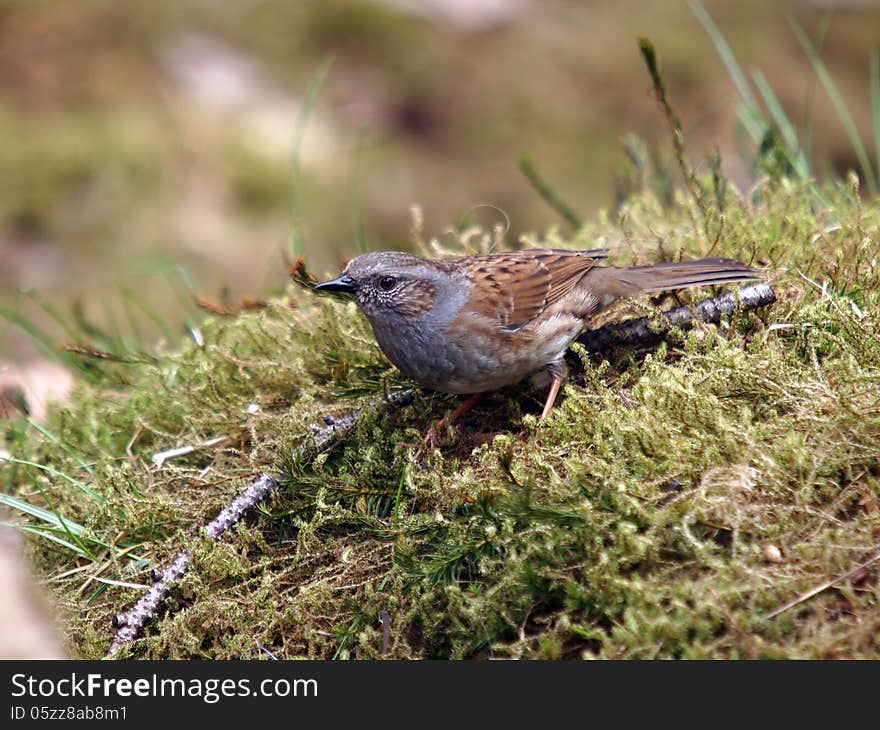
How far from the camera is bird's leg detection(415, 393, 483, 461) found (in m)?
3.25

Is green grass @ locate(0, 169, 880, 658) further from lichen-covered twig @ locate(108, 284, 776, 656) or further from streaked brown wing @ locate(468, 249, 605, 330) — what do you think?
streaked brown wing @ locate(468, 249, 605, 330)

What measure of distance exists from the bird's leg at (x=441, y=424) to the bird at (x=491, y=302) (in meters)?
0.02

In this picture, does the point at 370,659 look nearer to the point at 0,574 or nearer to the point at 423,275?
the point at 0,574

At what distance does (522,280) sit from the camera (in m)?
3.86

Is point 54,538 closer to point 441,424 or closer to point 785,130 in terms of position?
point 441,424

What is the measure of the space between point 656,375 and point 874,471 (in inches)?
30.3

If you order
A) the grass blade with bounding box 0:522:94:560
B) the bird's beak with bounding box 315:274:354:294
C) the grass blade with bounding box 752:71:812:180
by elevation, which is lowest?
the grass blade with bounding box 0:522:94:560

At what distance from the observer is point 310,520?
3.14 meters

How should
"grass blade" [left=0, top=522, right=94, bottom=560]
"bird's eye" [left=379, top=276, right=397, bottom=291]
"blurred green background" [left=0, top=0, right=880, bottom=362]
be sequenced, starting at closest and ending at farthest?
1. "grass blade" [left=0, top=522, right=94, bottom=560]
2. "bird's eye" [left=379, top=276, right=397, bottom=291]
3. "blurred green background" [left=0, top=0, right=880, bottom=362]

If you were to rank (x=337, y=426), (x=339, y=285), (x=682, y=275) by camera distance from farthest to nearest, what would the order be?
(x=339, y=285)
(x=682, y=275)
(x=337, y=426)

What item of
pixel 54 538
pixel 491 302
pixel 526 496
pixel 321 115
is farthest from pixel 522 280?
pixel 321 115

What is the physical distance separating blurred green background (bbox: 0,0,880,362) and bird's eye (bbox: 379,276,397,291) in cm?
359

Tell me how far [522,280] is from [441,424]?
85cm

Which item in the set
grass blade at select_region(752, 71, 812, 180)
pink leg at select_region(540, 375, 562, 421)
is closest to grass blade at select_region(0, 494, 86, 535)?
pink leg at select_region(540, 375, 562, 421)
